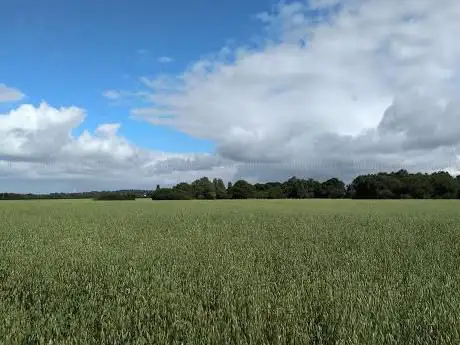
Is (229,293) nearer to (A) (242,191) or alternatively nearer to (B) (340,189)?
(A) (242,191)

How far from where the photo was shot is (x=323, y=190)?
429ft

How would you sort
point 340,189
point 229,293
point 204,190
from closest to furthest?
point 229,293 < point 204,190 < point 340,189

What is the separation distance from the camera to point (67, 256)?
1352cm

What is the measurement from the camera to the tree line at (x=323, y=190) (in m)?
→ 102

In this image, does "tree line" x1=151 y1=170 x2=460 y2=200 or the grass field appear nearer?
the grass field

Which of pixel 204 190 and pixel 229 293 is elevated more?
pixel 204 190

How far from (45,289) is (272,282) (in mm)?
4739

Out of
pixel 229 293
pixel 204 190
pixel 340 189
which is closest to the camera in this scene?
pixel 229 293

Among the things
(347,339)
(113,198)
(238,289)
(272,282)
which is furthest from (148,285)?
(113,198)

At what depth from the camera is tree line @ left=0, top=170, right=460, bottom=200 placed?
101812 mm

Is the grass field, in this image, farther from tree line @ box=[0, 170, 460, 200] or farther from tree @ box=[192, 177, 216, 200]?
tree @ box=[192, 177, 216, 200]

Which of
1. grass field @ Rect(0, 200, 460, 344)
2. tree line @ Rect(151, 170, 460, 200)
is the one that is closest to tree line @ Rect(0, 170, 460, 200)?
tree line @ Rect(151, 170, 460, 200)

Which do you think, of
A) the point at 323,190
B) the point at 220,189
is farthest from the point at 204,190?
the point at 323,190

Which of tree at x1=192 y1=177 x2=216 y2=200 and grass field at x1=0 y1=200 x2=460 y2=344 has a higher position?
tree at x1=192 y1=177 x2=216 y2=200
